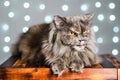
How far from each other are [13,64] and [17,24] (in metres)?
0.48

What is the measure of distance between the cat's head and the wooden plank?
14 cm

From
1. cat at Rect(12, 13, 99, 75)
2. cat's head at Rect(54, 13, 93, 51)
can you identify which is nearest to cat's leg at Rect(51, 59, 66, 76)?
cat at Rect(12, 13, 99, 75)

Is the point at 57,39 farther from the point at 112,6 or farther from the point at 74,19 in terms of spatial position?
the point at 112,6

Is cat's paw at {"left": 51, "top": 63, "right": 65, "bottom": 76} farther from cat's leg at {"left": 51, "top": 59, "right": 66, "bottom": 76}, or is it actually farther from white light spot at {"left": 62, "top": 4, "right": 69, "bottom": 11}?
white light spot at {"left": 62, "top": 4, "right": 69, "bottom": 11}

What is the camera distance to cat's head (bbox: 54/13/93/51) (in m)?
1.25

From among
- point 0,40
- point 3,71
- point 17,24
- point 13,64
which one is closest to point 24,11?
point 17,24

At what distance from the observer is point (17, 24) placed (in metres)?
1.81

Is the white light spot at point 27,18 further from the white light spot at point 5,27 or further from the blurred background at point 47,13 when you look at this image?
the white light spot at point 5,27

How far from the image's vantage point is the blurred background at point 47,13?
1.79 m

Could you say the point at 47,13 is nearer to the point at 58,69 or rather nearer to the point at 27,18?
the point at 27,18

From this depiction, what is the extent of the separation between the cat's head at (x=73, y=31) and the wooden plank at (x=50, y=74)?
0.45 ft

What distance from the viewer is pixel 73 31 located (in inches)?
49.2

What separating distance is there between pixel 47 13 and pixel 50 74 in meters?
0.66

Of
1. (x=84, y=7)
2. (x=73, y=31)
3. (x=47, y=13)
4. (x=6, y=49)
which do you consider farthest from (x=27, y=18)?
(x=73, y=31)
